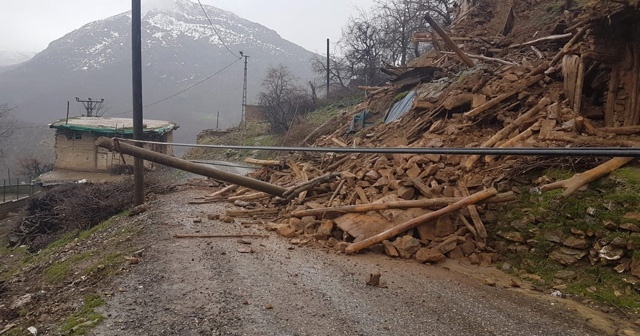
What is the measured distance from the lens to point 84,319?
351 centimetres

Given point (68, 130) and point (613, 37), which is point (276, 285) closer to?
point (613, 37)

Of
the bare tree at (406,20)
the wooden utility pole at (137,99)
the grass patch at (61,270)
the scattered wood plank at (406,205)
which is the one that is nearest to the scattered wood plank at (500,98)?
the scattered wood plank at (406,205)

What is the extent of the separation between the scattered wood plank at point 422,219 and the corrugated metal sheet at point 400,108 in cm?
676

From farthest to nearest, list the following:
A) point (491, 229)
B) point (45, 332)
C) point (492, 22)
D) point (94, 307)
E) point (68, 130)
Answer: point (68, 130)
point (492, 22)
point (491, 229)
point (94, 307)
point (45, 332)

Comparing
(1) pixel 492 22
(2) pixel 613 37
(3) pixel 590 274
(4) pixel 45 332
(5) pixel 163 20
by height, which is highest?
(5) pixel 163 20

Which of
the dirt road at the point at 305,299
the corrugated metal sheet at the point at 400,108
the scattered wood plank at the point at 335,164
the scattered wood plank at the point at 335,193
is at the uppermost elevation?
the corrugated metal sheet at the point at 400,108

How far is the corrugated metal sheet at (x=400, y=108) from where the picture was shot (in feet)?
40.1

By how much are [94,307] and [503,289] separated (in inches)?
167

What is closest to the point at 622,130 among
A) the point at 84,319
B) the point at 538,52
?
the point at 538,52

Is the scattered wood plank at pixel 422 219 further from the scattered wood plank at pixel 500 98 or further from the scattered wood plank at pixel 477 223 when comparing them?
the scattered wood plank at pixel 500 98

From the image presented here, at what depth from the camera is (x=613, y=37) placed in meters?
6.24

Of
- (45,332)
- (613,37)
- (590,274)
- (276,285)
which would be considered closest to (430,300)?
(276,285)

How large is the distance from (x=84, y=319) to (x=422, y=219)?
13.2 feet

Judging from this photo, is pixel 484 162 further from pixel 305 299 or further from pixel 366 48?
pixel 366 48
